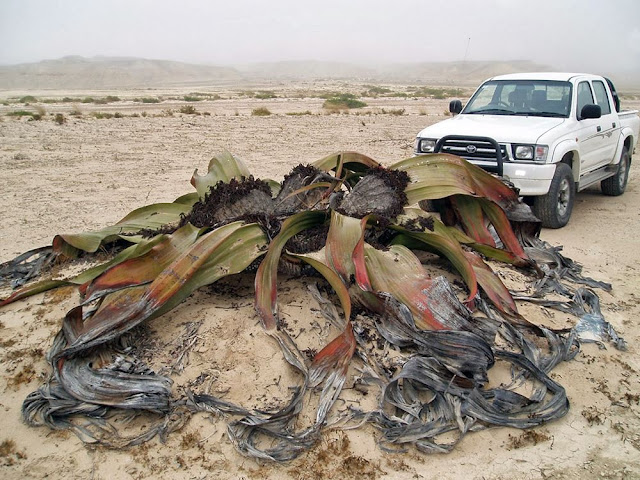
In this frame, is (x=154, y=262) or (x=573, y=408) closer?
(x=573, y=408)

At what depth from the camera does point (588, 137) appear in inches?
265

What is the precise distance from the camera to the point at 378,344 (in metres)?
3.10

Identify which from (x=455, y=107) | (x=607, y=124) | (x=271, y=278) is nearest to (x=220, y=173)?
(x=271, y=278)

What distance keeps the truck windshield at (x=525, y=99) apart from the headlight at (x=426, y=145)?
1194 mm

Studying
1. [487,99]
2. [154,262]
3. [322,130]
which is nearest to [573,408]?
[154,262]

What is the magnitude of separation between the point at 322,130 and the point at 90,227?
9.80 metres

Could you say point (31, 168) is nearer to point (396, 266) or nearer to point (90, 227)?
point (90, 227)

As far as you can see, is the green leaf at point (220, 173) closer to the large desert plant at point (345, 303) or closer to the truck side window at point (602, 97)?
the large desert plant at point (345, 303)

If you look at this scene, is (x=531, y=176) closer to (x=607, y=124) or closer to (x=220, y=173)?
(x=607, y=124)

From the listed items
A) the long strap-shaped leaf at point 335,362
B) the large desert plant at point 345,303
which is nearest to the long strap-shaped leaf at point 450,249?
the large desert plant at point 345,303

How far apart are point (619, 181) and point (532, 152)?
10.5ft

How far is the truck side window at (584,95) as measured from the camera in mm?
6820

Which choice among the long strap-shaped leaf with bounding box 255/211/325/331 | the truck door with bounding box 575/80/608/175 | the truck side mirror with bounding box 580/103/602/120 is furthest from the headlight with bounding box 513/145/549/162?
the long strap-shaped leaf with bounding box 255/211/325/331

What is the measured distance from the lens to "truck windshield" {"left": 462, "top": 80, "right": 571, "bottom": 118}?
6748 millimetres
